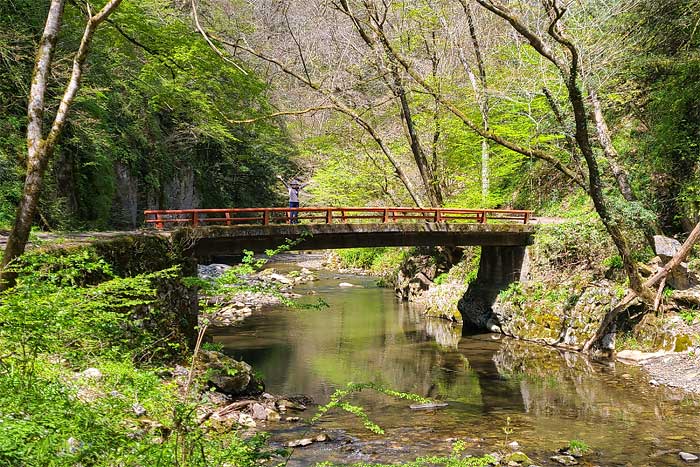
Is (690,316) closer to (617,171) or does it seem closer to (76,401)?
(617,171)

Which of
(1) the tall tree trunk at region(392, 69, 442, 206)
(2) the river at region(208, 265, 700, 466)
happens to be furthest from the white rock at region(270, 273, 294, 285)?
(1) the tall tree trunk at region(392, 69, 442, 206)

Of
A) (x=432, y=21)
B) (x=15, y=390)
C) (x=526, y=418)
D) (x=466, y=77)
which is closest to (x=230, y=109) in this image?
(x=432, y=21)

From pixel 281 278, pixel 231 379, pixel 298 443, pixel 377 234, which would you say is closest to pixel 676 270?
pixel 377 234

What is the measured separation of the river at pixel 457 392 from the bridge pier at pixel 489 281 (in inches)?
41.7

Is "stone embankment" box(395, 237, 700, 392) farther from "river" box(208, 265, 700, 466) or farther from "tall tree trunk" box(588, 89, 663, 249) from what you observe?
"tall tree trunk" box(588, 89, 663, 249)

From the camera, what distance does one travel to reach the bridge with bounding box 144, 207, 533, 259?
597 inches

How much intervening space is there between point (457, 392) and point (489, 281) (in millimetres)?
9386

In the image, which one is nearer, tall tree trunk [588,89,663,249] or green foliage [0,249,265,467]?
green foliage [0,249,265,467]

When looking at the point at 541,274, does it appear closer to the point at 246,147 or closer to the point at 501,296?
the point at 501,296

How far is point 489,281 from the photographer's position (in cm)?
2169

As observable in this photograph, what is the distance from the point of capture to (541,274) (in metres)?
19.8

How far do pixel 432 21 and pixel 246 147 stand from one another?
590 inches

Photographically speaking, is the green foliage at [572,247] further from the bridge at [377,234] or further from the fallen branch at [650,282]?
the fallen branch at [650,282]

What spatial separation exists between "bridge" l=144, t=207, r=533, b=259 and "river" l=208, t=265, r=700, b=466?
3.25 metres
